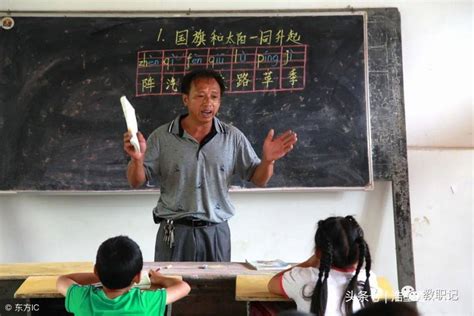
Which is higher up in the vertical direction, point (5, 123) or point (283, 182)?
point (5, 123)

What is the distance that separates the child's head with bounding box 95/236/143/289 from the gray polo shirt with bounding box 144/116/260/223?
0.84 meters

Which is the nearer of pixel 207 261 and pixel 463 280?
pixel 207 261

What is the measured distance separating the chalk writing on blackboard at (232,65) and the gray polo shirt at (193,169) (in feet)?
3.14

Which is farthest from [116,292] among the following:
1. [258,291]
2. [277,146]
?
[277,146]

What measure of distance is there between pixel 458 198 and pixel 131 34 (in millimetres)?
2395

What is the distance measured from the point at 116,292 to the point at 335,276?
2.33 feet

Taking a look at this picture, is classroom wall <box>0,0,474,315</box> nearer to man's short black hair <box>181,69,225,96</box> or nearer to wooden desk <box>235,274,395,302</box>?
man's short black hair <box>181,69,225,96</box>

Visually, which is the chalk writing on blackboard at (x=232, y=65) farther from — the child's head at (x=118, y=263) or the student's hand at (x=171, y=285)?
the child's head at (x=118, y=263)

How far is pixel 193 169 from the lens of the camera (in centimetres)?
261

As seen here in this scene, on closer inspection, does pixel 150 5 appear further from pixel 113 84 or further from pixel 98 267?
pixel 98 267

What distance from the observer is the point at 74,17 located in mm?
3613

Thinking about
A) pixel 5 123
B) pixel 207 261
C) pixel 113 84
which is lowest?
pixel 207 261

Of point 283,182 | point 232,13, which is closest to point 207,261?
point 283,182

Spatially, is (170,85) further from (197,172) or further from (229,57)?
(197,172)
